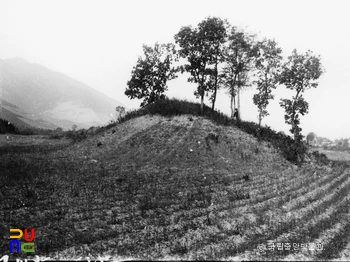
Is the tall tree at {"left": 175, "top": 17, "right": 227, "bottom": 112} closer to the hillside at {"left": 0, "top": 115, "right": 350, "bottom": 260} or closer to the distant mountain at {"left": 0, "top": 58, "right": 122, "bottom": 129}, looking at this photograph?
the hillside at {"left": 0, "top": 115, "right": 350, "bottom": 260}

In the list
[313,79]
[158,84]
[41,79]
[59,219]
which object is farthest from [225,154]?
[41,79]

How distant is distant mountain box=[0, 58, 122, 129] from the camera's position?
133 meters

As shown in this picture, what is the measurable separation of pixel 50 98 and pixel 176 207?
550ft

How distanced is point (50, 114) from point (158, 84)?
114 meters

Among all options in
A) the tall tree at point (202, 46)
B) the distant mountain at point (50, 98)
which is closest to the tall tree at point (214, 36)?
the tall tree at point (202, 46)

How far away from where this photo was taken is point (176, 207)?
8500mm

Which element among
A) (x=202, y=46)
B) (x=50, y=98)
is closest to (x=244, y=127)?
(x=202, y=46)

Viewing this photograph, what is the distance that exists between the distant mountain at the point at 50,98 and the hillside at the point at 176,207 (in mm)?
109938

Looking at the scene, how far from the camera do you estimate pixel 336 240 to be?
6.36 metres

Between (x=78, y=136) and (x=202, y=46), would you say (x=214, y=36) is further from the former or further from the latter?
(x=78, y=136)

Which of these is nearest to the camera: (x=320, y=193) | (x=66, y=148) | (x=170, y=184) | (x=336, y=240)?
(x=336, y=240)

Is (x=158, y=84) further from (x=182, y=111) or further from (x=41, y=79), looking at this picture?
(x=41, y=79)

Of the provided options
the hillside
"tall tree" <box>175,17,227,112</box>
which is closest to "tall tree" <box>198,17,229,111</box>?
"tall tree" <box>175,17,227,112</box>

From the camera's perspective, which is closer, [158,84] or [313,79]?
[313,79]
